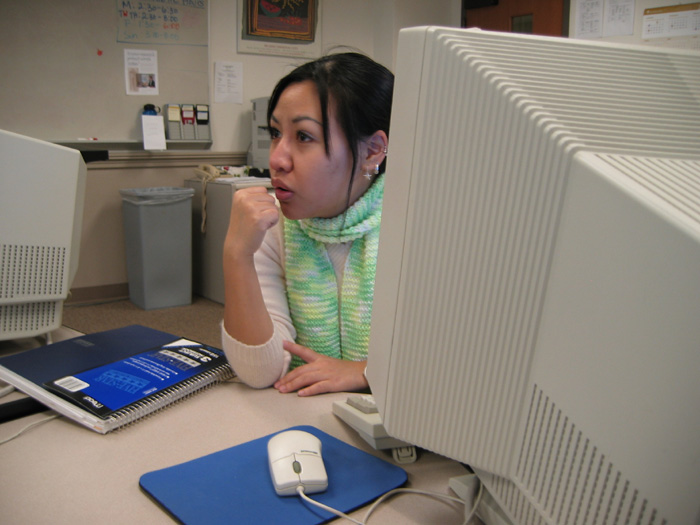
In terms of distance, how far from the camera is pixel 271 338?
2.99 feet

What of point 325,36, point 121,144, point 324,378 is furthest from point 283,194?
point 325,36

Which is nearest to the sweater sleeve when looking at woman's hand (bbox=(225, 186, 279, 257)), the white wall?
woman's hand (bbox=(225, 186, 279, 257))

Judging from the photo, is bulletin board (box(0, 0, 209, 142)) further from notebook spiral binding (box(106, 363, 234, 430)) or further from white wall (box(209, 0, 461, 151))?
notebook spiral binding (box(106, 363, 234, 430))

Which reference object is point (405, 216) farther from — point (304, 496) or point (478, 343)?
point (304, 496)

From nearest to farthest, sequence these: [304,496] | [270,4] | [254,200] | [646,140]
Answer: [646,140], [304,496], [254,200], [270,4]

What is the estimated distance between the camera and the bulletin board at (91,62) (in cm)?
265

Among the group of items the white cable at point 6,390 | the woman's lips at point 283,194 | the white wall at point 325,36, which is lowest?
the white cable at point 6,390

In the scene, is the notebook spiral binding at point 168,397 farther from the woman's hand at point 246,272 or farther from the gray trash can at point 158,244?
the gray trash can at point 158,244

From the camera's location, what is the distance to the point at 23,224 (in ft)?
3.19

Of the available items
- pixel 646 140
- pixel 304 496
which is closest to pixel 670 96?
pixel 646 140

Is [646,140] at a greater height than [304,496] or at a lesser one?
greater

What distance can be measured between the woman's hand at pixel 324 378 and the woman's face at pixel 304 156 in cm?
27

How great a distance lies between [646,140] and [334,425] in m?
0.54

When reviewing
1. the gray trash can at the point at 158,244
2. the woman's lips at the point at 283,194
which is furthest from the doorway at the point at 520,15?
the woman's lips at the point at 283,194
